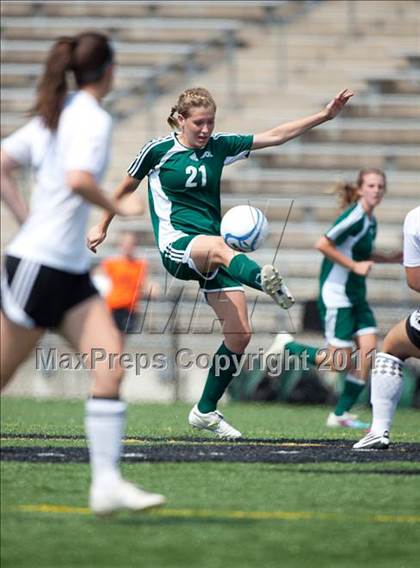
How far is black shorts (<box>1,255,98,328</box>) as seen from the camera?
19.4 feet

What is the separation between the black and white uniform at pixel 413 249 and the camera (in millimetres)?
8117

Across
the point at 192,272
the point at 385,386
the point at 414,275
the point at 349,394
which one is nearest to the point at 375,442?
the point at 385,386

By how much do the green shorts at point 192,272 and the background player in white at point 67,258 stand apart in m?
3.46

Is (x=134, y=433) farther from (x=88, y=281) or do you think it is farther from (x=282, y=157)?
(x=282, y=157)

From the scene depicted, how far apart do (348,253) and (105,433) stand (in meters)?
6.79

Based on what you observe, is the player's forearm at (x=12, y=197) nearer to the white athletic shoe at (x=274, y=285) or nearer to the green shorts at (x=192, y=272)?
the white athletic shoe at (x=274, y=285)

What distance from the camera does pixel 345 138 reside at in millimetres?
20875

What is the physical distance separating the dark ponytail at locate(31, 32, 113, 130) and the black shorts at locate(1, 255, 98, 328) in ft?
1.89

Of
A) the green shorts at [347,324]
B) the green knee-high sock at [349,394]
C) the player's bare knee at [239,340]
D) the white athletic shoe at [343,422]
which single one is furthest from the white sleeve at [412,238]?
the green shorts at [347,324]

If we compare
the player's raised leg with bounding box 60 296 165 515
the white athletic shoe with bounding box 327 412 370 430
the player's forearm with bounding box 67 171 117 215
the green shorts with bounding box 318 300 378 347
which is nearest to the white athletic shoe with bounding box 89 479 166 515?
the player's raised leg with bounding box 60 296 165 515

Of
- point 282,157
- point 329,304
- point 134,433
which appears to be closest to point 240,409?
point 329,304

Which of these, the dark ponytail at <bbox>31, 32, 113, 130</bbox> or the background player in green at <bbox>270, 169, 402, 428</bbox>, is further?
the background player in green at <bbox>270, 169, 402, 428</bbox>

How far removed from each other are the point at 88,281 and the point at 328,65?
54.4ft

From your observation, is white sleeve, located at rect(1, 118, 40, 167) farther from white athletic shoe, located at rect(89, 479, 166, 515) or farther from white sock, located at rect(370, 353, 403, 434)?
white sock, located at rect(370, 353, 403, 434)
